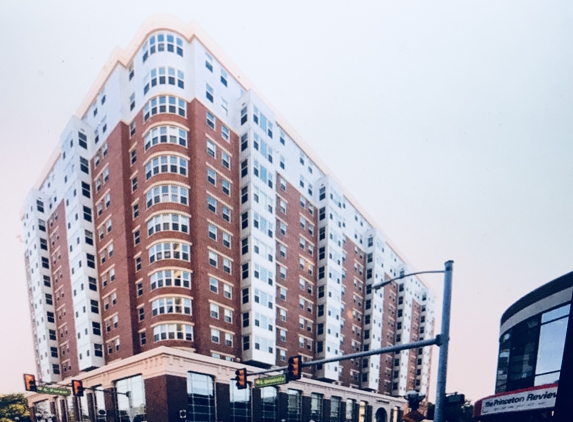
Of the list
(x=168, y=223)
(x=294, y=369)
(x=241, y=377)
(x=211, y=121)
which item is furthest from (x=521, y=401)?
(x=211, y=121)

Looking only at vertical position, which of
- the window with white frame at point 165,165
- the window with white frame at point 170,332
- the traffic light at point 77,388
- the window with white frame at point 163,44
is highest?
the window with white frame at point 163,44

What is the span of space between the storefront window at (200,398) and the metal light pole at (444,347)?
25.6m

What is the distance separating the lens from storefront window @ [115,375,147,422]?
96.6 feet

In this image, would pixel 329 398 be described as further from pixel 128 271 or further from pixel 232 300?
pixel 128 271

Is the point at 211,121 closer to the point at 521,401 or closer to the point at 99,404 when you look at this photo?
the point at 99,404

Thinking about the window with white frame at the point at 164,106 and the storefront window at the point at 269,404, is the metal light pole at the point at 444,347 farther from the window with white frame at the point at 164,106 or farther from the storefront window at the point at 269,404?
the storefront window at the point at 269,404

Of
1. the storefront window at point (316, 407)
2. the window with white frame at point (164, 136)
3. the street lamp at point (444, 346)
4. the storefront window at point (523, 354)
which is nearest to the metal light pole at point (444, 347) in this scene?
the street lamp at point (444, 346)

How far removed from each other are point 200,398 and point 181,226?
1508cm

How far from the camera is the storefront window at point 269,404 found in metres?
35.8

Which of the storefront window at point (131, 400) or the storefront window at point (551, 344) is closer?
the storefront window at point (551, 344)

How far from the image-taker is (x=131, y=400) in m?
30.6

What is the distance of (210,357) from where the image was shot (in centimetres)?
3047

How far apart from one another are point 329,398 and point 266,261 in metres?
22.2

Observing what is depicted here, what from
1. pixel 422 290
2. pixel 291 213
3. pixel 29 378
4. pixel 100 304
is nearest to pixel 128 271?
pixel 100 304
